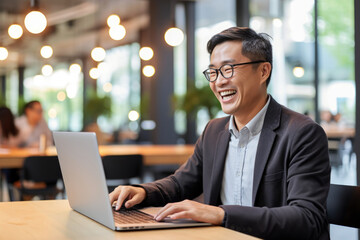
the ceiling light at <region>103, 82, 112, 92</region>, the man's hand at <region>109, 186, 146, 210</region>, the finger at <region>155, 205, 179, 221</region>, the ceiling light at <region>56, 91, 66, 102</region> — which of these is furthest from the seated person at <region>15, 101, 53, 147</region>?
the ceiling light at <region>56, 91, 66, 102</region>

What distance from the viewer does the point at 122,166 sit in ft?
16.5

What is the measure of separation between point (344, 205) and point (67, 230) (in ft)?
3.43

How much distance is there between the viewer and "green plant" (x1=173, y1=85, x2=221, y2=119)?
7.47m

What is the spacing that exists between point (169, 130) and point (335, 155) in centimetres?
411

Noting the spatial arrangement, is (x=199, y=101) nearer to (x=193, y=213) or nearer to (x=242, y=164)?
(x=242, y=164)

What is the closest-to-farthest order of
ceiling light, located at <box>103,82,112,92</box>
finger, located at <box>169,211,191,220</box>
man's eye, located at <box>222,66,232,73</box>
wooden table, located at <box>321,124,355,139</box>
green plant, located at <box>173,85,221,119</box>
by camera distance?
finger, located at <box>169,211,191,220</box> → man's eye, located at <box>222,66,232,73</box> → wooden table, located at <box>321,124,355,139</box> → green plant, located at <box>173,85,221,119</box> → ceiling light, located at <box>103,82,112,92</box>

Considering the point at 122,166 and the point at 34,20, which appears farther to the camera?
the point at 122,166

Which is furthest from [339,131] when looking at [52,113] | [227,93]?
[52,113]

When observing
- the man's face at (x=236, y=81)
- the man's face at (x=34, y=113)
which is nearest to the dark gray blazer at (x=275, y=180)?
the man's face at (x=236, y=81)

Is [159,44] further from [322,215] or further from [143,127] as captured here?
[322,215]

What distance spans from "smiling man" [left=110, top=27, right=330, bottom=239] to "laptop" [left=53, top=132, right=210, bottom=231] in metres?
0.15

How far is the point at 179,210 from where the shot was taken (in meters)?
1.53

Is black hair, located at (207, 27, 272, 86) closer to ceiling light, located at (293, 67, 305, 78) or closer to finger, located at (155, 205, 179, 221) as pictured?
finger, located at (155, 205, 179, 221)

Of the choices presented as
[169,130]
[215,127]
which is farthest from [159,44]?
[215,127]
